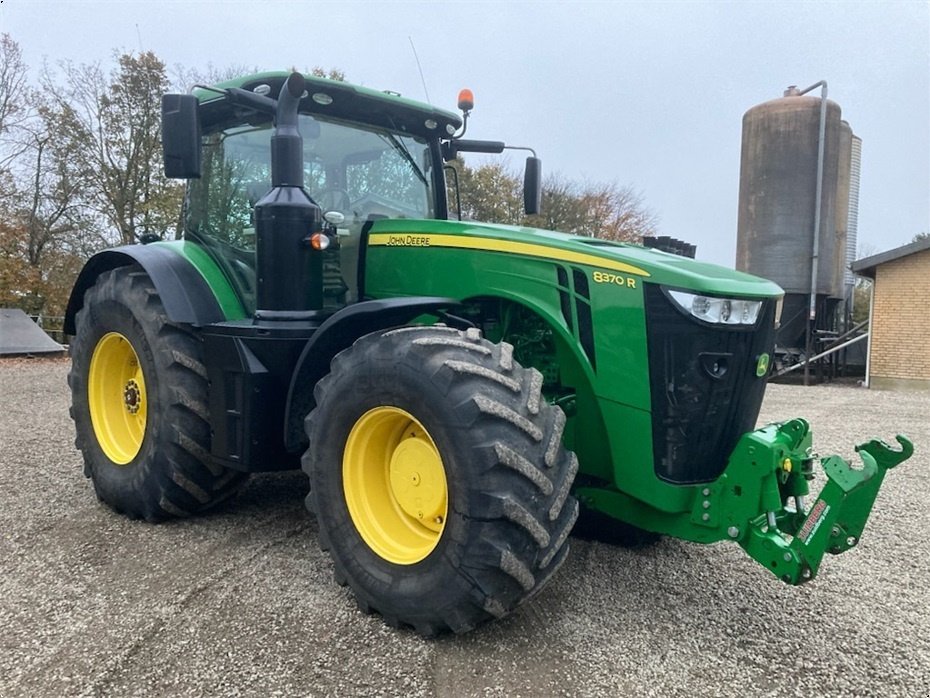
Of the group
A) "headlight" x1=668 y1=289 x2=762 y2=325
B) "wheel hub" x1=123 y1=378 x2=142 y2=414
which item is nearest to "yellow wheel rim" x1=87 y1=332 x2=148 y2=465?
"wheel hub" x1=123 y1=378 x2=142 y2=414

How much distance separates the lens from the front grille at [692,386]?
2.94m

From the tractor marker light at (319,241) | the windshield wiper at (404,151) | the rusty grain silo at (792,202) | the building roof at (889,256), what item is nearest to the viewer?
the tractor marker light at (319,241)

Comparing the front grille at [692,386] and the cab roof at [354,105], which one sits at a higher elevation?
the cab roof at [354,105]

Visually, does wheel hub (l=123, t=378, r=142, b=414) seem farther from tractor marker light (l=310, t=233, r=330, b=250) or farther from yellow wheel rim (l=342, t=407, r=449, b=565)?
yellow wheel rim (l=342, t=407, r=449, b=565)

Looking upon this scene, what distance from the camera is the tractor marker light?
3.62m

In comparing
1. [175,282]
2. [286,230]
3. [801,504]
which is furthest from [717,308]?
[175,282]

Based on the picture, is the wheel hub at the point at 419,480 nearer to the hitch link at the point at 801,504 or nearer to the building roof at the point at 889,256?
the hitch link at the point at 801,504

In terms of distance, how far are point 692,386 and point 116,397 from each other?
3.57m

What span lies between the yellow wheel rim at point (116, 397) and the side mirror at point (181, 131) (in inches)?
58.4

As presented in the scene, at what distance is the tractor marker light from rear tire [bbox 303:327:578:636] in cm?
73

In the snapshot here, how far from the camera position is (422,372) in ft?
9.20

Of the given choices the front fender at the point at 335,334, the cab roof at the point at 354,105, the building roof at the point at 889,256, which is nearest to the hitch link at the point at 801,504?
the front fender at the point at 335,334

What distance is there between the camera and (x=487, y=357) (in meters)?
2.81

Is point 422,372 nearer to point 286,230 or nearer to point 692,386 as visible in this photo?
point 692,386
